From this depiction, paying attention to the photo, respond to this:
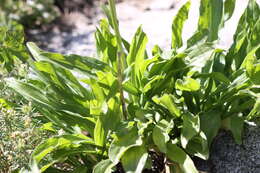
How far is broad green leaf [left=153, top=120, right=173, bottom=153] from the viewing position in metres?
2.76

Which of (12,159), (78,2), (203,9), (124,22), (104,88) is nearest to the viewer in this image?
(12,159)

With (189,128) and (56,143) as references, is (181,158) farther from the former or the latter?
(56,143)

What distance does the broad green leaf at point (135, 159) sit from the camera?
8.80 feet

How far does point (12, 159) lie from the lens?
8.90ft

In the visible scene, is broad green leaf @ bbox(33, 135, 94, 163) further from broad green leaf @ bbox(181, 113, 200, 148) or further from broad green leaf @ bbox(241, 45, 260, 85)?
broad green leaf @ bbox(241, 45, 260, 85)

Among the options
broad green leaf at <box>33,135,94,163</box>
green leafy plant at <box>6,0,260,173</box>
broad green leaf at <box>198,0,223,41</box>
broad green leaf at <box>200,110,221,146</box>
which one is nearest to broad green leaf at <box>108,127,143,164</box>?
green leafy plant at <box>6,0,260,173</box>

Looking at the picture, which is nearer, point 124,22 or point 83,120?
point 83,120

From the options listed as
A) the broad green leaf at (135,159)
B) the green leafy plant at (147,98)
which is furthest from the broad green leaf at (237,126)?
the broad green leaf at (135,159)

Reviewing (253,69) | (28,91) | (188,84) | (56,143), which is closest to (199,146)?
(188,84)

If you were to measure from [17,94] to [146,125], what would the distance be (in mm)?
903

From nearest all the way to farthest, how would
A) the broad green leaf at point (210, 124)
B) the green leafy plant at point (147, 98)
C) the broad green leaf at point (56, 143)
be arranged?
the broad green leaf at point (56, 143) < the green leafy plant at point (147, 98) < the broad green leaf at point (210, 124)

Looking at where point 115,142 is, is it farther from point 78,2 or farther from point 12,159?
point 78,2

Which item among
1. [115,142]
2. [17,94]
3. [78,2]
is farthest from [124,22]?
[115,142]

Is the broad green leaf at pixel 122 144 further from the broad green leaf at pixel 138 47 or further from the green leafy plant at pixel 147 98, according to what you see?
the broad green leaf at pixel 138 47
